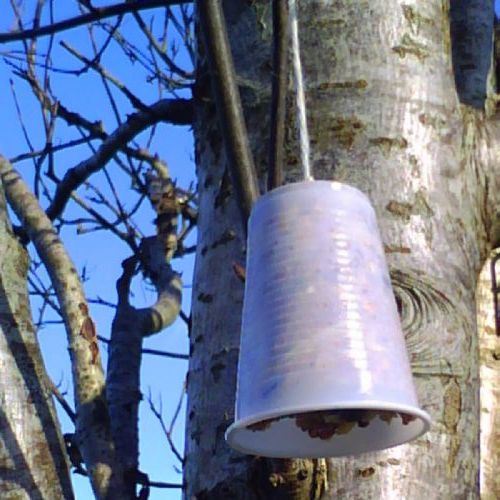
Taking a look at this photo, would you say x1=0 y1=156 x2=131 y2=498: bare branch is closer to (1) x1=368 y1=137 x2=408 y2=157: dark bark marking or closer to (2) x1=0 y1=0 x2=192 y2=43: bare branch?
(2) x1=0 y1=0 x2=192 y2=43: bare branch

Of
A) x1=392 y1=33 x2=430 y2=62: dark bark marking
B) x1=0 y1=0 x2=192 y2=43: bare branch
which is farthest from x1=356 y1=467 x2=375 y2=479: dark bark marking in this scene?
x1=0 y1=0 x2=192 y2=43: bare branch

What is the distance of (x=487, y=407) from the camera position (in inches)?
70.2

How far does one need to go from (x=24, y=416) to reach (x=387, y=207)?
57 cm

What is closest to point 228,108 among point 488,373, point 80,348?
point 80,348

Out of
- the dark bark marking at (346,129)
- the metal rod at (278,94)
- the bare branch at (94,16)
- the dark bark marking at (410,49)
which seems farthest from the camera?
the bare branch at (94,16)

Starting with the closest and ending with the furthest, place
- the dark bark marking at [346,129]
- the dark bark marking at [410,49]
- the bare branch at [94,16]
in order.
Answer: the dark bark marking at [346,129] → the dark bark marking at [410,49] → the bare branch at [94,16]

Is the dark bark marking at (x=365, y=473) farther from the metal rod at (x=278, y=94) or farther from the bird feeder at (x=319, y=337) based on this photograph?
the metal rod at (x=278, y=94)

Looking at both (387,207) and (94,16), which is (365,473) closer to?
(387,207)

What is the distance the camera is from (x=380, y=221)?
5.07ft

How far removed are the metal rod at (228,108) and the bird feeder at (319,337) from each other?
0.29 ft

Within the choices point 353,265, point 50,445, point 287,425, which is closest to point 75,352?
point 50,445

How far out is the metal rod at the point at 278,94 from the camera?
1.37m

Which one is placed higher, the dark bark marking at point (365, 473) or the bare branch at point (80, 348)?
the bare branch at point (80, 348)

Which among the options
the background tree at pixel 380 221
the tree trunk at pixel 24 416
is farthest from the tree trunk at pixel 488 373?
the tree trunk at pixel 24 416
